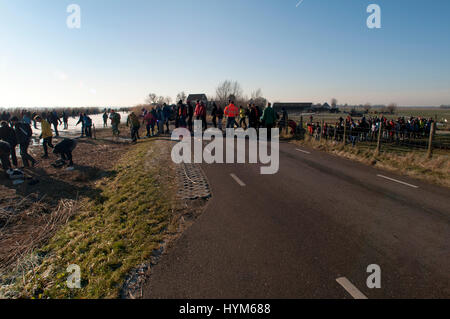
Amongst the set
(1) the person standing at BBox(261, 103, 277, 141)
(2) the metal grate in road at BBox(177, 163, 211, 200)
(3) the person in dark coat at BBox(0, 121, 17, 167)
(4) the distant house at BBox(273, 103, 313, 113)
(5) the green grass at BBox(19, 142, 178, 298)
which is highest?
(4) the distant house at BBox(273, 103, 313, 113)

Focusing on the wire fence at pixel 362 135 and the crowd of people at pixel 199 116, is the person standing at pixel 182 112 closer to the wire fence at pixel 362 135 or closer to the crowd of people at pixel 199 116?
the crowd of people at pixel 199 116

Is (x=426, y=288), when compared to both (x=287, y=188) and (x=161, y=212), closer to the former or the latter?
(x=287, y=188)

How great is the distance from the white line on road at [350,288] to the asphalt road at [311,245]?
0.01 metres

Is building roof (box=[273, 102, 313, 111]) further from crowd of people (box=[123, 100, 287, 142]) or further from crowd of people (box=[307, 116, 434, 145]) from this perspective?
crowd of people (box=[123, 100, 287, 142])

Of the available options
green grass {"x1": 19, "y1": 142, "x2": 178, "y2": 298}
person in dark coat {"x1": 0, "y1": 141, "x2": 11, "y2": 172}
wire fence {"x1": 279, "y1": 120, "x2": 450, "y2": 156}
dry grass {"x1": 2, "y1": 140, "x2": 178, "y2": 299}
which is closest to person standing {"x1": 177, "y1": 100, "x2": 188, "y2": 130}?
wire fence {"x1": 279, "y1": 120, "x2": 450, "y2": 156}

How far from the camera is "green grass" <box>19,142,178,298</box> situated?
144 inches

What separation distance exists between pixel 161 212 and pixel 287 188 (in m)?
3.60

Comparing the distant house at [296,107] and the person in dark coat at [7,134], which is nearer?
the person in dark coat at [7,134]

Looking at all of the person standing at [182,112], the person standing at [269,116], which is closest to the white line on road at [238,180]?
the person standing at [269,116]

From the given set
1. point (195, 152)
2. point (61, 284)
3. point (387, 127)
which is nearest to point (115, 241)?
point (61, 284)

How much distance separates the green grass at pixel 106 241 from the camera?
366cm

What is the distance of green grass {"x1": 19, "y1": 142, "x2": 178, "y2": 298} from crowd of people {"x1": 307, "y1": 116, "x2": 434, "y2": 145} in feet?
41.8

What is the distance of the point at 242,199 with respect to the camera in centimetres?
649

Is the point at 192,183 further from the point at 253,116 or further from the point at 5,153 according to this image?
the point at 253,116
